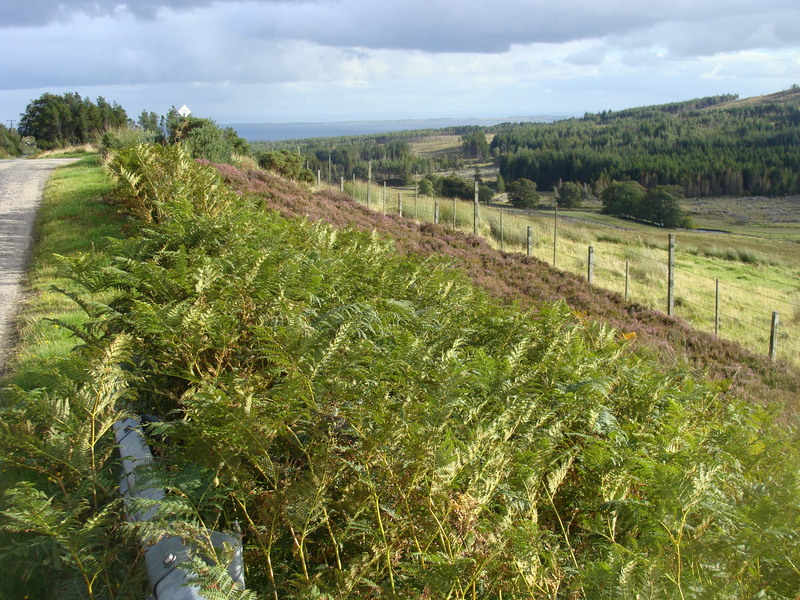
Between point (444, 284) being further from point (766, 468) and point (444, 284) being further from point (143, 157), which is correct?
point (143, 157)

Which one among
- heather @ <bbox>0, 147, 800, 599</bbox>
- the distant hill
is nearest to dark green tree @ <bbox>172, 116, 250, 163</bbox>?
heather @ <bbox>0, 147, 800, 599</bbox>

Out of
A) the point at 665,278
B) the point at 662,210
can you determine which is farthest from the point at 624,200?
the point at 665,278

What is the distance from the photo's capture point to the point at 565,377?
3377 mm

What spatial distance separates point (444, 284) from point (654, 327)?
9515 millimetres

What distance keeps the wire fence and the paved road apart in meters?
13.3

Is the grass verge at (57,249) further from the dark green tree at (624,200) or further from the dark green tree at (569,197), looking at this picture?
the dark green tree at (569,197)

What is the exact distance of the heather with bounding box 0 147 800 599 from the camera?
195 centimetres

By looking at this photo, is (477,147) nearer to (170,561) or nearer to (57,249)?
(57,249)

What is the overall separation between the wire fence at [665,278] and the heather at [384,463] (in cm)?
1272

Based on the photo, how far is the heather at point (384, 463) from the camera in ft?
6.41

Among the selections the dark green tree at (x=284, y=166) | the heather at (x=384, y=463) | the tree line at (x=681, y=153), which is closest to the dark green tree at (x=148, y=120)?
the dark green tree at (x=284, y=166)

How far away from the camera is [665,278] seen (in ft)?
80.2

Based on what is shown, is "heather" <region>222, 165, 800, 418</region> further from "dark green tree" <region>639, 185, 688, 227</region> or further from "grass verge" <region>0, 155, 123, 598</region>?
"dark green tree" <region>639, 185, 688, 227</region>

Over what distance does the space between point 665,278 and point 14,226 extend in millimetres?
23015
